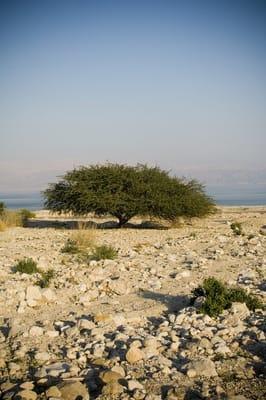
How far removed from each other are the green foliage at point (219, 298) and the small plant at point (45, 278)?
315cm

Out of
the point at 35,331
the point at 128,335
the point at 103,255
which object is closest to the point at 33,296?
the point at 35,331

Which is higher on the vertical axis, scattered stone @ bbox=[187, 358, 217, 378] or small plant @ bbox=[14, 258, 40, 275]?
small plant @ bbox=[14, 258, 40, 275]

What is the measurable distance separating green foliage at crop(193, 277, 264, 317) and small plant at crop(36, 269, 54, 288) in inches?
124

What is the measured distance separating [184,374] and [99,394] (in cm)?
96

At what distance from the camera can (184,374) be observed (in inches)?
192

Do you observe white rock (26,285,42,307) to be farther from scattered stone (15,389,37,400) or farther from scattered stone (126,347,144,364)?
scattered stone (15,389,37,400)

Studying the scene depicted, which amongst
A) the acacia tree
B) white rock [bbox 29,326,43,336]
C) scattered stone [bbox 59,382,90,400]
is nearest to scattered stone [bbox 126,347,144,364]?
scattered stone [bbox 59,382,90,400]

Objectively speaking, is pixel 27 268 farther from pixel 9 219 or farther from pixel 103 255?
pixel 9 219

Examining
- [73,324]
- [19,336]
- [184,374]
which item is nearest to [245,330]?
[184,374]

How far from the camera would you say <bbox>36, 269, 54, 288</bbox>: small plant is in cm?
906

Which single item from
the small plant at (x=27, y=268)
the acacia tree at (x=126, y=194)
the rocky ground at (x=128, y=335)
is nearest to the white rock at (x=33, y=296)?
the rocky ground at (x=128, y=335)

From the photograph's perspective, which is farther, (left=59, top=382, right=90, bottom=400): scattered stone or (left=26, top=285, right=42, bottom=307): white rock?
(left=26, top=285, right=42, bottom=307): white rock

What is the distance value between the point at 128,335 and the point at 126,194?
15.8 m

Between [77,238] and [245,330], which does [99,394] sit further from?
[77,238]
